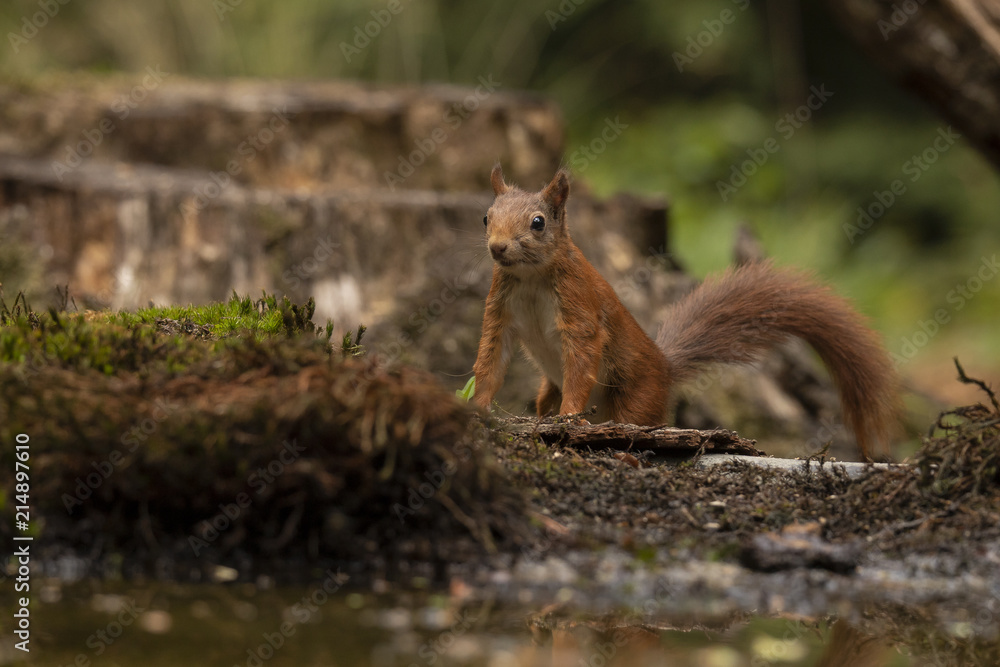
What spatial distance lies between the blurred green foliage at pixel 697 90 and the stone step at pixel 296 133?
2377mm

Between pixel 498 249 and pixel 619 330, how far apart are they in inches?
26.2

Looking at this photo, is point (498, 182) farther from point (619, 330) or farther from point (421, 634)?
point (421, 634)

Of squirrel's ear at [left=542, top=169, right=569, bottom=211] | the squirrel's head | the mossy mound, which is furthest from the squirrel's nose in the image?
the mossy mound

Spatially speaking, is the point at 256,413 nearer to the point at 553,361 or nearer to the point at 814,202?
the point at 553,361

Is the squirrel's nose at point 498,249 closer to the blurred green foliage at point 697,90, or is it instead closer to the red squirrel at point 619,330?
the red squirrel at point 619,330

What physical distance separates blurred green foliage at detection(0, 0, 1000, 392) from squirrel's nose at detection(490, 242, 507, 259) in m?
5.17

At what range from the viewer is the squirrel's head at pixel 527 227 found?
3.69 m

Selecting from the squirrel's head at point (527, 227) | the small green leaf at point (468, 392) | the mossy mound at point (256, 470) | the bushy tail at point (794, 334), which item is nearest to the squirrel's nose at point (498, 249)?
the squirrel's head at point (527, 227)

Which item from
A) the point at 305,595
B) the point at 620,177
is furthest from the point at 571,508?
the point at 620,177

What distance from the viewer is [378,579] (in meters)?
2.26

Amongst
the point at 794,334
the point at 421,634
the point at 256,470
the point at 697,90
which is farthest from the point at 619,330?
the point at 697,90

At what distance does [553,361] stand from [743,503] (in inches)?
51.2

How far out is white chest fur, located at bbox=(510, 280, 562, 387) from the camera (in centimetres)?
384

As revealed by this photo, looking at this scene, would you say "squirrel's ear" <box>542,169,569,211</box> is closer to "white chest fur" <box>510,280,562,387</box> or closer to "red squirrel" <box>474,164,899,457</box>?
"red squirrel" <box>474,164,899,457</box>
